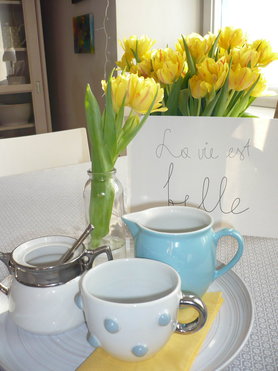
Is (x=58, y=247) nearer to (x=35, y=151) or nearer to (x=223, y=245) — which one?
(x=223, y=245)

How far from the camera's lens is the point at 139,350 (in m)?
0.34

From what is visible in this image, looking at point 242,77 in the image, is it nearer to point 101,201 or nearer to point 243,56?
point 243,56

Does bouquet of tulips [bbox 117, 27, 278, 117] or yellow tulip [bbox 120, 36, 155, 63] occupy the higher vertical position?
yellow tulip [bbox 120, 36, 155, 63]

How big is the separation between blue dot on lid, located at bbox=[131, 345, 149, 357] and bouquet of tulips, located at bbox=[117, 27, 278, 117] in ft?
1.24

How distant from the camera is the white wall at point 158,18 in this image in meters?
1.96

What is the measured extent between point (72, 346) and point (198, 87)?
40cm

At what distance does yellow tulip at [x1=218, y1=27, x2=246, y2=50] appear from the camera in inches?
24.8

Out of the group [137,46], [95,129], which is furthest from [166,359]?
[137,46]

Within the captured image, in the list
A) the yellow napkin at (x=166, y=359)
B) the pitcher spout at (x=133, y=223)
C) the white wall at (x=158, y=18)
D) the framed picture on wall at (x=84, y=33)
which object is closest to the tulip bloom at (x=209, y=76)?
the pitcher spout at (x=133, y=223)

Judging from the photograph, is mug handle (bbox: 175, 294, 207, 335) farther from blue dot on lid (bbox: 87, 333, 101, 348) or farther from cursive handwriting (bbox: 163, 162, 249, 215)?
cursive handwriting (bbox: 163, 162, 249, 215)

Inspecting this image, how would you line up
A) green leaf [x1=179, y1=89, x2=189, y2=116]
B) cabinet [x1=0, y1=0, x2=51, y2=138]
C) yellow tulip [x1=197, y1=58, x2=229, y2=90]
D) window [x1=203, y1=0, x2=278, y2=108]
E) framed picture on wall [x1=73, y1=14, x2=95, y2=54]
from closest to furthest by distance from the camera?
yellow tulip [x1=197, y1=58, x2=229, y2=90] → green leaf [x1=179, y1=89, x2=189, y2=116] → window [x1=203, y1=0, x2=278, y2=108] → framed picture on wall [x1=73, y1=14, x2=95, y2=54] → cabinet [x1=0, y1=0, x2=51, y2=138]

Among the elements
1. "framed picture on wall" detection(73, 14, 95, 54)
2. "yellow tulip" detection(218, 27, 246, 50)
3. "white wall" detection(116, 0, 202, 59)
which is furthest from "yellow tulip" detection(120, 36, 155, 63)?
"framed picture on wall" detection(73, 14, 95, 54)

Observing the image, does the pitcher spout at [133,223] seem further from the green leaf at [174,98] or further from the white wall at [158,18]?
the white wall at [158,18]

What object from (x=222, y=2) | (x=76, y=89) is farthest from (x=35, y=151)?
(x=76, y=89)
